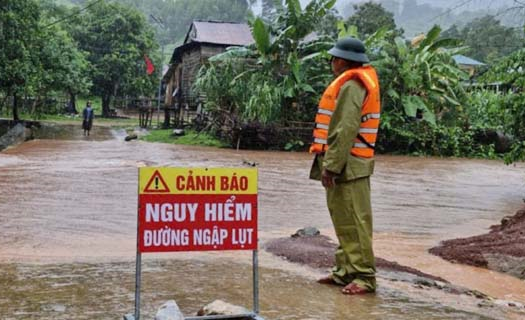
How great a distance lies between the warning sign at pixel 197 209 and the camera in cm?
339

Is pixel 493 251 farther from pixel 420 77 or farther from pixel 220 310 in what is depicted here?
pixel 420 77

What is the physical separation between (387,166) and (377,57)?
7.76 metres

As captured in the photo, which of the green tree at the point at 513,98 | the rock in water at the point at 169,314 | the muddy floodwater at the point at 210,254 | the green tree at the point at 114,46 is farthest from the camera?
the green tree at the point at 114,46

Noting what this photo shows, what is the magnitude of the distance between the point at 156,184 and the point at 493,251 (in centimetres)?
465

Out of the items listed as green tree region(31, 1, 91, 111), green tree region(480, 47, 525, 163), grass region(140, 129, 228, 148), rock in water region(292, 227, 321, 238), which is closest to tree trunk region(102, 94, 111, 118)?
green tree region(31, 1, 91, 111)

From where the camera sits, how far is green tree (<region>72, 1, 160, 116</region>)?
4894 centimetres

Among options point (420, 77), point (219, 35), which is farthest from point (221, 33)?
point (420, 77)

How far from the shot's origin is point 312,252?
6.12m

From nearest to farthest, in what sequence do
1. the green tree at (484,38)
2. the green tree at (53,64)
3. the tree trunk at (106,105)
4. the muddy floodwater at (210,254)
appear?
the muddy floodwater at (210,254), the green tree at (53,64), the green tree at (484,38), the tree trunk at (106,105)

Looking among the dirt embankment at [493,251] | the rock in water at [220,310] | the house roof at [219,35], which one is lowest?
the dirt embankment at [493,251]

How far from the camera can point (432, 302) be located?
4520mm

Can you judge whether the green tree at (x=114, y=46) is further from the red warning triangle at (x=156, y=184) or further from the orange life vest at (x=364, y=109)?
the red warning triangle at (x=156, y=184)

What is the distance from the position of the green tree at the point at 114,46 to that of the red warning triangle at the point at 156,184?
153ft

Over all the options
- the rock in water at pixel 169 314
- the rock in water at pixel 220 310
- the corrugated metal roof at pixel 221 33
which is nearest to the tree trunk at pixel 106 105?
the corrugated metal roof at pixel 221 33
